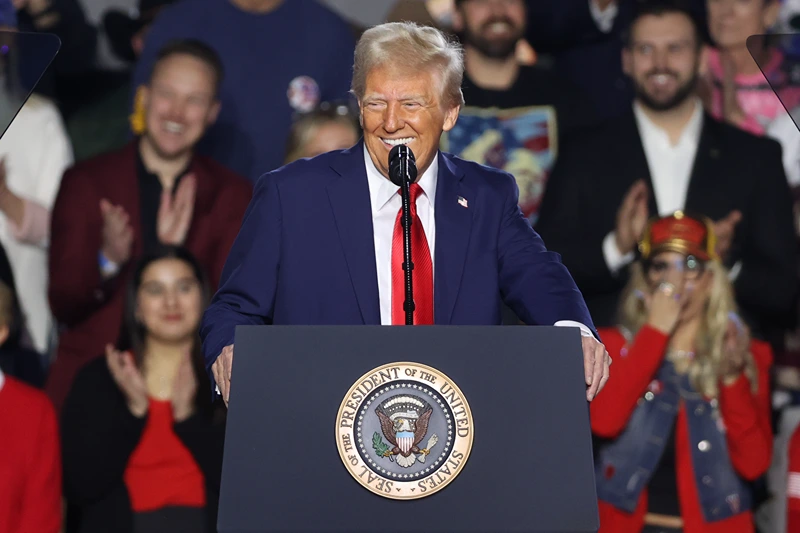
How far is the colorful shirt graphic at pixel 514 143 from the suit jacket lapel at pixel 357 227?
240 centimetres

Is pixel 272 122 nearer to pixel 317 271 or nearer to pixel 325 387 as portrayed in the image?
pixel 317 271

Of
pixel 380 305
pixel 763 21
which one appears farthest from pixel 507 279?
pixel 763 21

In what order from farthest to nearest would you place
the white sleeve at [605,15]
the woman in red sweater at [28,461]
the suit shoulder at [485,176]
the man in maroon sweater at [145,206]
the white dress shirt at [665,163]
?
the white sleeve at [605,15] < the white dress shirt at [665,163] < the man in maroon sweater at [145,206] < the woman in red sweater at [28,461] < the suit shoulder at [485,176]

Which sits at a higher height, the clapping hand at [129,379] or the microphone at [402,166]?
the microphone at [402,166]

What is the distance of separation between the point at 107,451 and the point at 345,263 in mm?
2388

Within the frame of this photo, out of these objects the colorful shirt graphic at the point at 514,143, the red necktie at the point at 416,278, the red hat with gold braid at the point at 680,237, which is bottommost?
the red necktie at the point at 416,278

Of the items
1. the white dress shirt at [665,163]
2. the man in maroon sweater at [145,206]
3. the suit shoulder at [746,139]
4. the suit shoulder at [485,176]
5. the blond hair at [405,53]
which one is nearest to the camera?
the blond hair at [405,53]

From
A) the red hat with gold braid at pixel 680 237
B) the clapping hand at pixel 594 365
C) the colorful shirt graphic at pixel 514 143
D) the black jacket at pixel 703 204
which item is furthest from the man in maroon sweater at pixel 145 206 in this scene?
the clapping hand at pixel 594 365

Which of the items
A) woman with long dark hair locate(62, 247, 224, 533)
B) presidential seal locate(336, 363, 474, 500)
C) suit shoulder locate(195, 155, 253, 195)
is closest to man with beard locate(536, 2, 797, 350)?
suit shoulder locate(195, 155, 253, 195)

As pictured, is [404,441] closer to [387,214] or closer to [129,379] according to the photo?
[387,214]

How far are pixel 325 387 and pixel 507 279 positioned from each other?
2.22ft

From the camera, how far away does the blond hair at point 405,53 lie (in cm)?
223

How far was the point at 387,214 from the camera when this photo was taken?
233 cm

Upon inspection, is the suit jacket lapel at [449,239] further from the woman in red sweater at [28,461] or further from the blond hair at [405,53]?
the woman in red sweater at [28,461]
